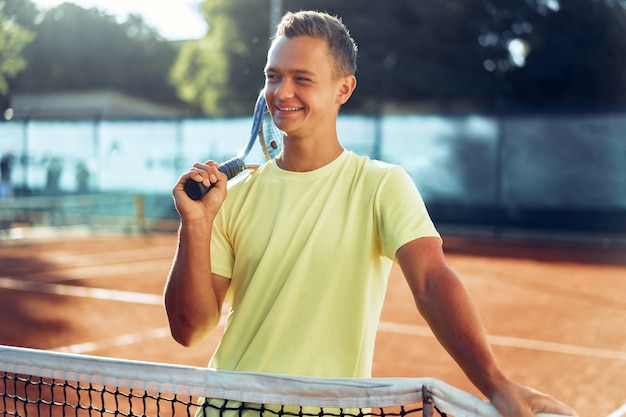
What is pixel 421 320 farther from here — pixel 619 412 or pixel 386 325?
pixel 619 412

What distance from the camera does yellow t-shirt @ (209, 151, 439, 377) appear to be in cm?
190

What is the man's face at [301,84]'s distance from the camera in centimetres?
193

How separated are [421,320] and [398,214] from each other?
6634 millimetres

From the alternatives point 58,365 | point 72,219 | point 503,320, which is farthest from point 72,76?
point 58,365

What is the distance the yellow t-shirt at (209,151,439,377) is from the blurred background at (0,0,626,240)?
49.2 feet

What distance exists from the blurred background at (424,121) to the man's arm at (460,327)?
1529cm

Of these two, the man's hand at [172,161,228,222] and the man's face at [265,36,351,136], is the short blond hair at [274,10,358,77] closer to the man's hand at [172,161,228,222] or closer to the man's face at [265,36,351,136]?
the man's face at [265,36,351,136]

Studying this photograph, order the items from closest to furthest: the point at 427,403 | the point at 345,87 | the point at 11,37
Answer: the point at 427,403 → the point at 345,87 → the point at 11,37

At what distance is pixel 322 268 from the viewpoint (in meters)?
1.92

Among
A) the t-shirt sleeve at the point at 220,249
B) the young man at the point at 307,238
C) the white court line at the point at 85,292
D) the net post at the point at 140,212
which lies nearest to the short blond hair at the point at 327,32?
the young man at the point at 307,238

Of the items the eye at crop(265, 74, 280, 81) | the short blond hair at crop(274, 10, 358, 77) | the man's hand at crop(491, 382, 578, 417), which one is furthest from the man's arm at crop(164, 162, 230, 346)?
the man's hand at crop(491, 382, 578, 417)

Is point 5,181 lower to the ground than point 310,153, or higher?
lower

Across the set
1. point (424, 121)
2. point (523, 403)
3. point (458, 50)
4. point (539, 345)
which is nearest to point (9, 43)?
point (424, 121)

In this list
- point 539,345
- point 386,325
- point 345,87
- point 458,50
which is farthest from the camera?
point 458,50
